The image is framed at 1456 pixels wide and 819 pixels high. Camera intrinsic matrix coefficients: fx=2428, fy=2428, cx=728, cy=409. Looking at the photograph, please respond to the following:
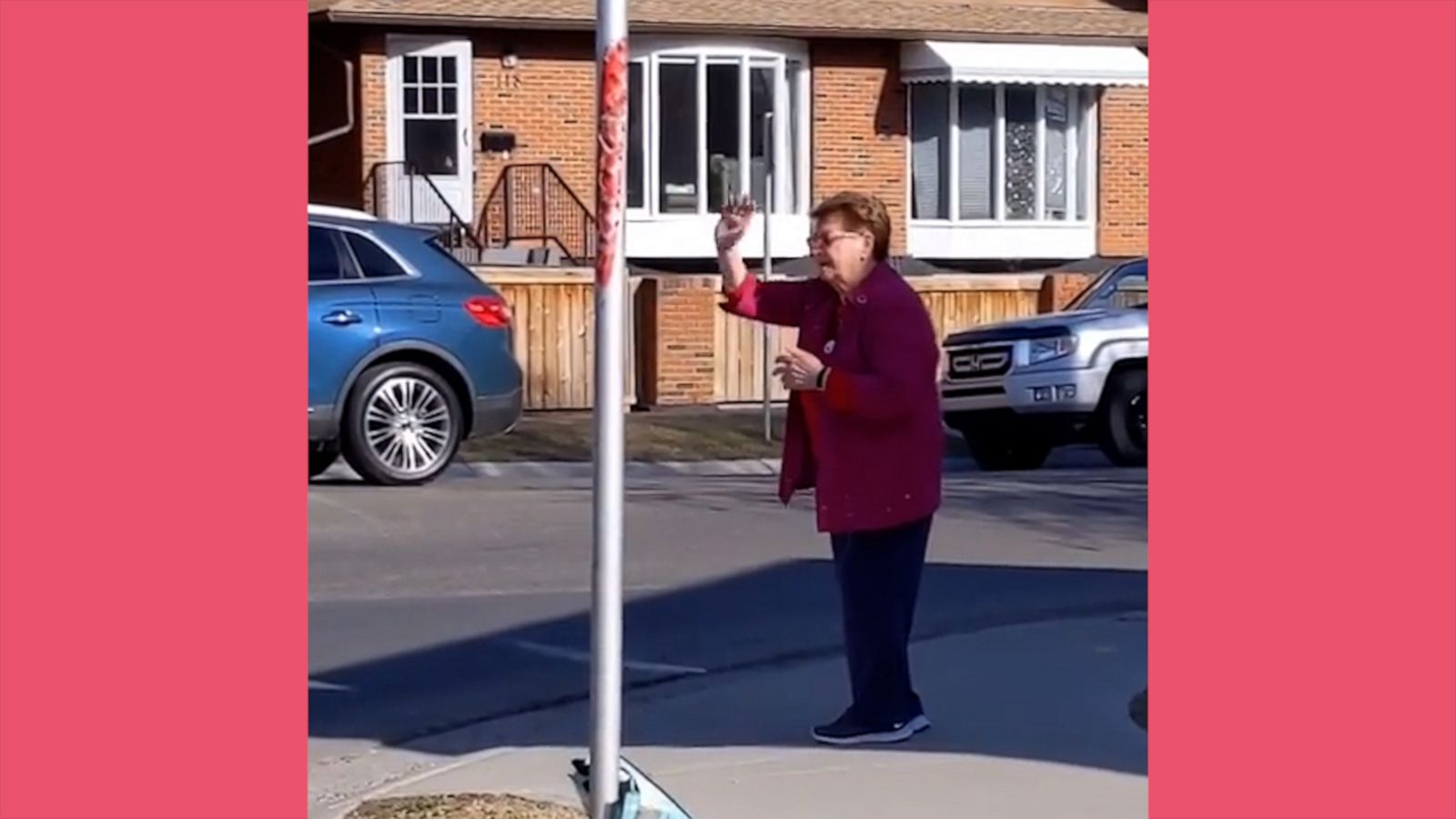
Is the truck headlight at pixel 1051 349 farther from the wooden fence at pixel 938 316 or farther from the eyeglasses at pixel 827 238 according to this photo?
Result: the eyeglasses at pixel 827 238

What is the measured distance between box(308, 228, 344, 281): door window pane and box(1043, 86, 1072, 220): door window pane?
17315 mm

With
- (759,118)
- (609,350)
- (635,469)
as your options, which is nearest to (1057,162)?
(759,118)

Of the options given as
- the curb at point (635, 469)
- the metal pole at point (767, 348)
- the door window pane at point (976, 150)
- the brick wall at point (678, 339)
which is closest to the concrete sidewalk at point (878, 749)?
the curb at point (635, 469)

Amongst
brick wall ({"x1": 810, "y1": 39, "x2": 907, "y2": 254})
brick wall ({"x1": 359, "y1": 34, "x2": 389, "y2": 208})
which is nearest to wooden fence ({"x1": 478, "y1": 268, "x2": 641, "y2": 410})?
brick wall ({"x1": 359, "y1": 34, "x2": 389, "y2": 208})

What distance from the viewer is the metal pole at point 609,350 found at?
5711 mm

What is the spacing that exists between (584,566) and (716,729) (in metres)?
4.05

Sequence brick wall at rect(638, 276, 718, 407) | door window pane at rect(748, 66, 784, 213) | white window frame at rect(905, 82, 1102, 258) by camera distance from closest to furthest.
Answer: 1. brick wall at rect(638, 276, 718, 407)
2. door window pane at rect(748, 66, 784, 213)
3. white window frame at rect(905, 82, 1102, 258)

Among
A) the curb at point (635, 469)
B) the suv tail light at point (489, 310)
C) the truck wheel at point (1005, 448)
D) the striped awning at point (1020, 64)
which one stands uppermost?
the striped awning at point (1020, 64)

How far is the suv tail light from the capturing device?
53.3ft

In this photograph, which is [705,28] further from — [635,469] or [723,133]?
[635,469]

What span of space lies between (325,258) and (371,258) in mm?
316

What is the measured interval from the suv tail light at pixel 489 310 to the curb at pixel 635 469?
1913 millimetres

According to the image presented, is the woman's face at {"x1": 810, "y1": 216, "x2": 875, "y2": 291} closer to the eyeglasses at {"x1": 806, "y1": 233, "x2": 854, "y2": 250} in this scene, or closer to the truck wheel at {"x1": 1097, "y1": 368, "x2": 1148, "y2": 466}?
the eyeglasses at {"x1": 806, "y1": 233, "x2": 854, "y2": 250}

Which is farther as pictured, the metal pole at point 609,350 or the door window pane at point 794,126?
the door window pane at point 794,126
